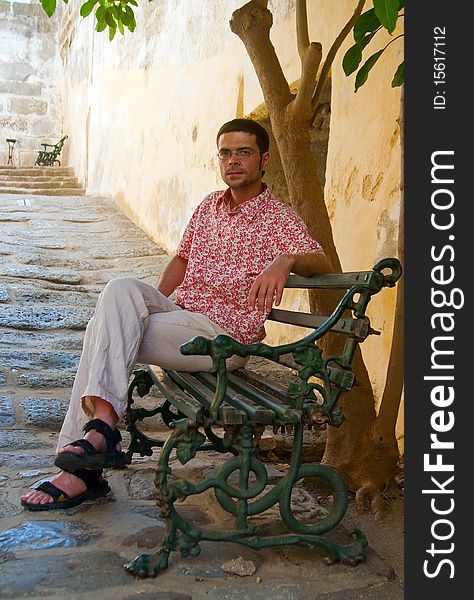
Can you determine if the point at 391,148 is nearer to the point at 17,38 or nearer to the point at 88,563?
the point at 88,563

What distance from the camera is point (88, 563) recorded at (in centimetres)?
191

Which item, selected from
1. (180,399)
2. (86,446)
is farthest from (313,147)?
(86,446)

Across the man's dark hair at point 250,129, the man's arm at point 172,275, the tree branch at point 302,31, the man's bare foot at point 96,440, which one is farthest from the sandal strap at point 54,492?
the tree branch at point 302,31

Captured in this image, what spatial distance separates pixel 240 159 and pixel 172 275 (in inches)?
20.7

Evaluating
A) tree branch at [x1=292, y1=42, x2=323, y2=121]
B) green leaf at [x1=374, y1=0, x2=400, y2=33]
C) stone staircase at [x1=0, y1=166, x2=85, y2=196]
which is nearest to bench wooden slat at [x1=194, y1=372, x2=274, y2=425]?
green leaf at [x1=374, y1=0, x2=400, y2=33]

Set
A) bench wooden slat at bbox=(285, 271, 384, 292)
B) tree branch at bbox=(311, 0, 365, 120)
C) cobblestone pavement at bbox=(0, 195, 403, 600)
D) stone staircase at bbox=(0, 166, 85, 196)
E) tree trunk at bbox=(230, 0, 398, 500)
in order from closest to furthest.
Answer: cobblestone pavement at bbox=(0, 195, 403, 600)
bench wooden slat at bbox=(285, 271, 384, 292)
tree trunk at bbox=(230, 0, 398, 500)
tree branch at bbox=(311, 0, 365, 120)
stone staircase at bbox=(0, 166, 85, 196)

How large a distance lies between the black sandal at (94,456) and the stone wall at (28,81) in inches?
568

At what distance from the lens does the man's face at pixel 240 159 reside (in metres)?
2.63

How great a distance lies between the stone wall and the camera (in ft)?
51.5

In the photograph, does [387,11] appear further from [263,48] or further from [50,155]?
[50,155]

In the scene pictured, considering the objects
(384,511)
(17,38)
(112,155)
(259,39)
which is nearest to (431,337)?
(384,511)

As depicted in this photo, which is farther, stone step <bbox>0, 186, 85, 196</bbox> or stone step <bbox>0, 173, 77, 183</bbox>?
stone step <bbox>0, 173, 77, 183</bbox>

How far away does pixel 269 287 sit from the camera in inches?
88.2

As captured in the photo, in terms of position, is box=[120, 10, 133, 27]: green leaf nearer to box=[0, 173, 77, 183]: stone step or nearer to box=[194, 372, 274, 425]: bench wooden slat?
box=[194, 372, 274, 425]: bench wooden slat
